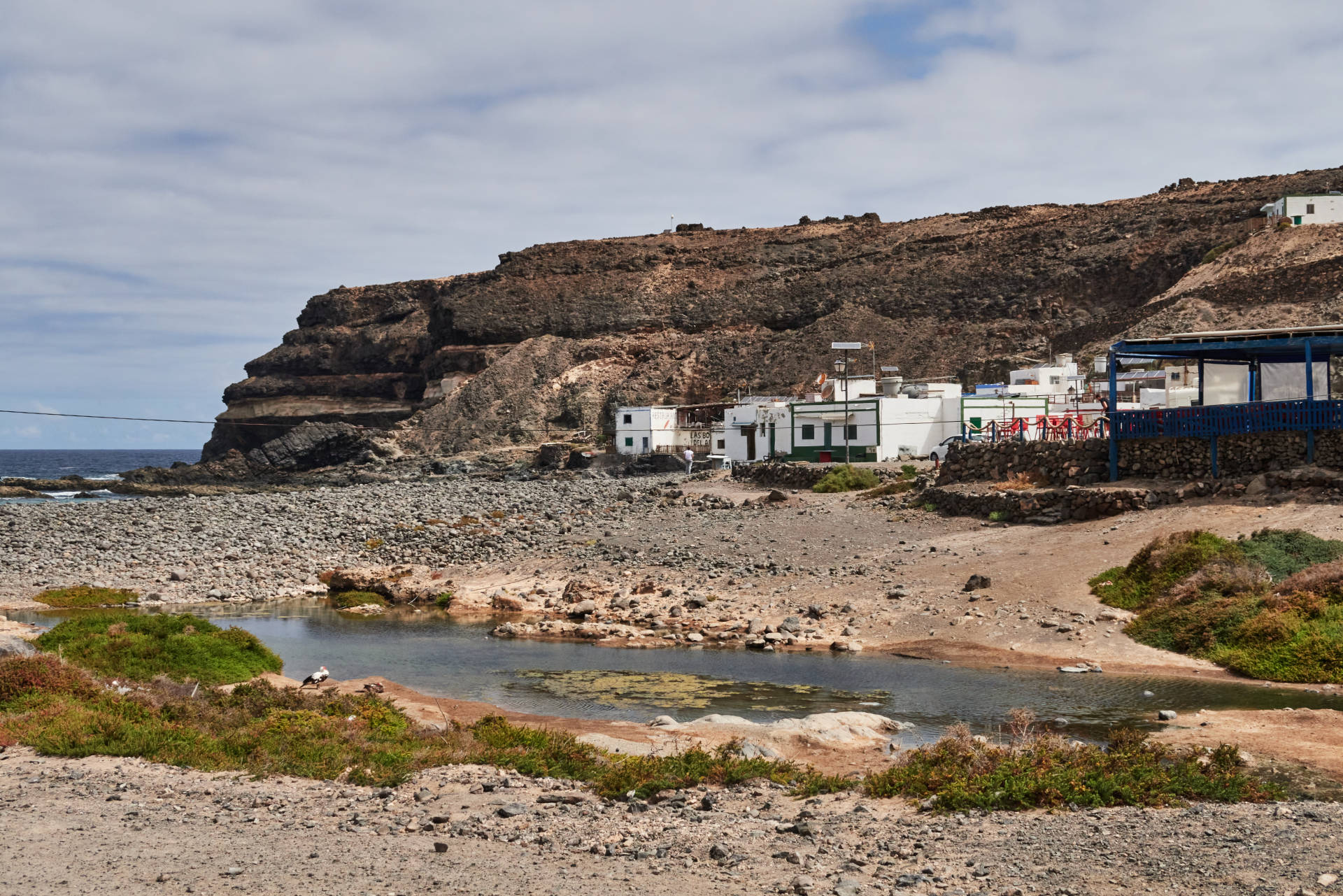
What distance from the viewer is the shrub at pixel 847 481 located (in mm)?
39312

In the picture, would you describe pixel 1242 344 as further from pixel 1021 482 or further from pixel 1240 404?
Answer: pixel 1021 482

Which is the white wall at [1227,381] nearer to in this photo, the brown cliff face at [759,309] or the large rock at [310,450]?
the brown cliff face at [759,309]

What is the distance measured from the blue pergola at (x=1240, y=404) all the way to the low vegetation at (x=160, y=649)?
21.1 metres

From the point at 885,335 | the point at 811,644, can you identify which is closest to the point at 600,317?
the point at 885,335

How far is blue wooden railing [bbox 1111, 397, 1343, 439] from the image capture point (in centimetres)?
2509

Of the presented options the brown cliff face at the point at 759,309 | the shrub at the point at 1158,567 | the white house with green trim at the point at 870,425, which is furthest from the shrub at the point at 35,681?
the brown cliff face at the point at 759,309

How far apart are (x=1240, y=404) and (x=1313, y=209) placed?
6534cm

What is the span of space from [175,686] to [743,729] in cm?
774

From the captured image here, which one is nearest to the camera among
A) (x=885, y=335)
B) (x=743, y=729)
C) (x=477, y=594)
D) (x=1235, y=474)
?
(x=743, y=729)

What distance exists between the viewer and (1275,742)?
41.0ft

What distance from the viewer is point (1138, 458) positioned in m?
28.7

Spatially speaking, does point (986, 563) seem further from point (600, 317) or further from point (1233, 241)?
point (600, 317)

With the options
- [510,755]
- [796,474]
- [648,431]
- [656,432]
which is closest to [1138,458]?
[796,474]

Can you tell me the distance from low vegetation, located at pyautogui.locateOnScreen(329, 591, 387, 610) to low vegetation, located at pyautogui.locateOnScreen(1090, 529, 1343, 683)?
1710 centimetres
